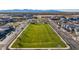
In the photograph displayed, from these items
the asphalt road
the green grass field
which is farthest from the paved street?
the asphalt road

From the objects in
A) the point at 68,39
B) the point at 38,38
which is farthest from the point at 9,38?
the point at 68,39

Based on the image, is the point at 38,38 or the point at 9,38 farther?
the point at 38,38

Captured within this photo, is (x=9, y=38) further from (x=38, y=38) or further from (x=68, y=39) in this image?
(x=68, y=39)

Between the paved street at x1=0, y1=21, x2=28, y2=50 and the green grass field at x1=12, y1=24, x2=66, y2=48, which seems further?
the green grass field at x1=12, y1=24, x2=66, y2=48

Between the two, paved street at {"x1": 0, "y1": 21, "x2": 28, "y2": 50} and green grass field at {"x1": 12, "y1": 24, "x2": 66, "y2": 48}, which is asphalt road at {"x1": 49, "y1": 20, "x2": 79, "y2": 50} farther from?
paved street at {"x1": 0, "y1": 21, "x2": 28, "y2": 50}

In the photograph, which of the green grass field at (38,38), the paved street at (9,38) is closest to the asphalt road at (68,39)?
the green grass field at (38,38)

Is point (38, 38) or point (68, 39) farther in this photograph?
point (38, 38)
